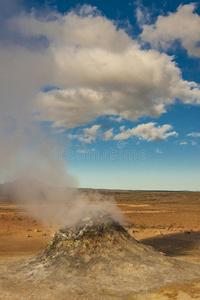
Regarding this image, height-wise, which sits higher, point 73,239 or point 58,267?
point 73,239

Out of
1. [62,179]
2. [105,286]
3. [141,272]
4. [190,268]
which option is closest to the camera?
[105,286]

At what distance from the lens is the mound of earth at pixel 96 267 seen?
9.58 meters

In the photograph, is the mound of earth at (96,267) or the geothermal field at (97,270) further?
the mound of earth at (96,267)

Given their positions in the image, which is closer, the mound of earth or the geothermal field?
the geothermal field

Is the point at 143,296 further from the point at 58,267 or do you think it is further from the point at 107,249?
the point at 58,267

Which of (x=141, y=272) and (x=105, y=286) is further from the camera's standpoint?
→ (x=141, y=272)

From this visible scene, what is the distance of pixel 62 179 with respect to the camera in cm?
1622

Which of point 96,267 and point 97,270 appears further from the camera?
point 96,267

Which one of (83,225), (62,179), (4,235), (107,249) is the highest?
(62,179)

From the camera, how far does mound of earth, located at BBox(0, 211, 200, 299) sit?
31.4 ft

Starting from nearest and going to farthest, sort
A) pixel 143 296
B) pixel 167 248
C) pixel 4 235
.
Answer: pixel 143 296 → pixel 167 248 → pixel 4 235

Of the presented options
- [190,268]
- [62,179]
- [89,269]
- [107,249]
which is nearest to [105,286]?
[89,269]

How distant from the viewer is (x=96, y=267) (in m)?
10.9

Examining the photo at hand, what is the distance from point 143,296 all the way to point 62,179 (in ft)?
29.3
